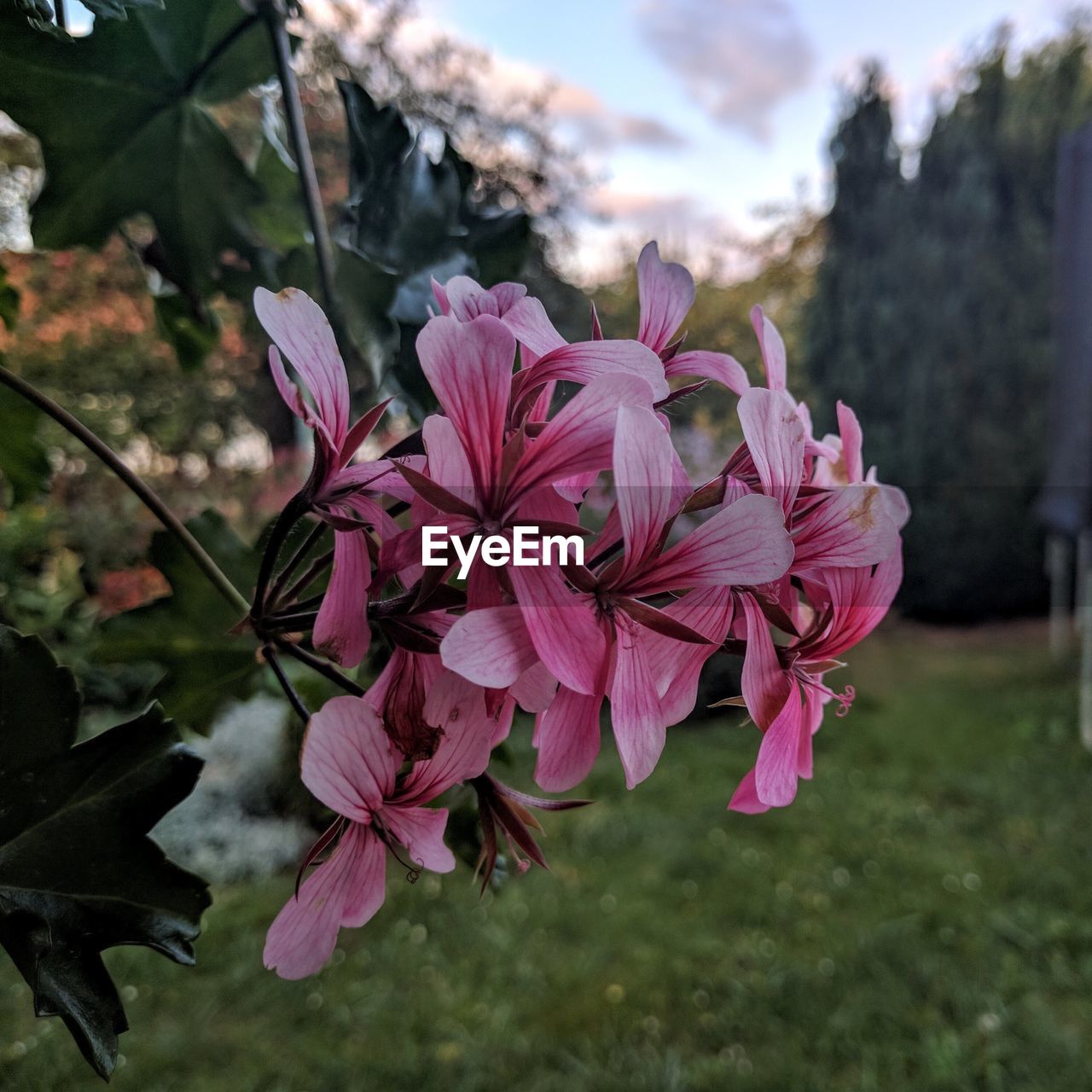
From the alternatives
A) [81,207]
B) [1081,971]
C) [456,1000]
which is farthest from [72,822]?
[1081,971]

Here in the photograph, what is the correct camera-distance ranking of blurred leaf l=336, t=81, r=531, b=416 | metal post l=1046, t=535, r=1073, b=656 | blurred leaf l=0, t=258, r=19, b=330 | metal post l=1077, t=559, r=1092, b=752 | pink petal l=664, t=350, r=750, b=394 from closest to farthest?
pink petal l=664, t=350, r=750, b=394, blurred leaf l=336, t=81, r=531, b=416, blurred leaf l=0, t=258, r=19, b=330, metal post l=1077, t=559, r=1092, b=752, metal post l=1046, t=535, r=1073, b=656

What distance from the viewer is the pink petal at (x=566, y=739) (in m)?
0.24

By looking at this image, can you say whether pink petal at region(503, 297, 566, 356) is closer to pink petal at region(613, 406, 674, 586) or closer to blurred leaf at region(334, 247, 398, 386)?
pink petal at region(613, 406, 674, 586)

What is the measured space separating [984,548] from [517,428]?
5532 millimetres

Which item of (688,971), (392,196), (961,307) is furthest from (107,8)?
(961,307)

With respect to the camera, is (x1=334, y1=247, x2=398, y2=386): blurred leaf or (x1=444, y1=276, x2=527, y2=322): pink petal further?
(x1=334, y1=247, x2=398, y2=386): blurred leaf

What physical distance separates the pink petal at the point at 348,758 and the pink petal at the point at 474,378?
0.21 feet

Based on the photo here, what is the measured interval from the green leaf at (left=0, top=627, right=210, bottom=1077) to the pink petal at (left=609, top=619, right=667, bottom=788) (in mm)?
161

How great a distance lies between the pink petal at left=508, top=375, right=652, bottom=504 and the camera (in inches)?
8.4

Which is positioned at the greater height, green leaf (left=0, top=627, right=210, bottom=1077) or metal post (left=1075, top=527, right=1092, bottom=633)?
green leaf (left=0, top=627, right=210, bottom=1077)

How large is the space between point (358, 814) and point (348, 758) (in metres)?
0.02

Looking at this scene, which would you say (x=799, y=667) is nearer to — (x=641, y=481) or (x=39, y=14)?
(x=641, y=481)

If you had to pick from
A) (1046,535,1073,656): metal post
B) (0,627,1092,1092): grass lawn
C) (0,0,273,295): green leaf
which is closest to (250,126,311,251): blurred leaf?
(0,0,273,295): green leaf

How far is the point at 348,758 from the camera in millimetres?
229
